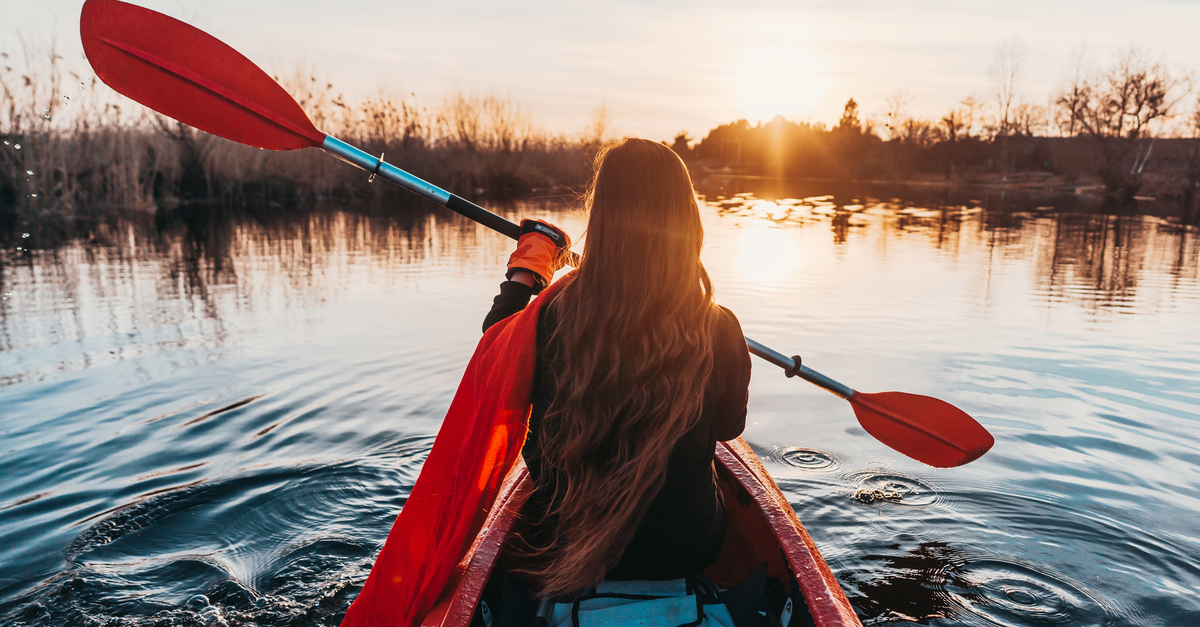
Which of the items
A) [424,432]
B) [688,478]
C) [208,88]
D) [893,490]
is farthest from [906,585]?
[208,88]

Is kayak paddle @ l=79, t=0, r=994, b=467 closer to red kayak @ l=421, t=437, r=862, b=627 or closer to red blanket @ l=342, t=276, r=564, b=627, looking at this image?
red kayak @ l=421, t=437, r=862, b=627

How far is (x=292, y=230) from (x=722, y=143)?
69759 millimetres

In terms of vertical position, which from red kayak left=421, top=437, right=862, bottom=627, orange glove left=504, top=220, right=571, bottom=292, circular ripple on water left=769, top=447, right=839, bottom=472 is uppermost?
orange glove left=504, top=220, right=571, bottom=292

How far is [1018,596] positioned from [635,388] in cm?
231

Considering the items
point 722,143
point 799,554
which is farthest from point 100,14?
point 722,143

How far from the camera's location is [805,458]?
407 centimetres

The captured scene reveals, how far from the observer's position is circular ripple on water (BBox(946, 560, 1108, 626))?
2639 mm

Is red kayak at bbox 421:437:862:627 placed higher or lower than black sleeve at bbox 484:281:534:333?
lower

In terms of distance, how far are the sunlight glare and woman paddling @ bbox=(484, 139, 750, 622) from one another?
787 centimetres

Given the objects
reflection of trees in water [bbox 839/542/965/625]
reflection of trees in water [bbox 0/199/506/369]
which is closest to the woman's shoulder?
reflection of trees in water [bbox 839/542/965/625]

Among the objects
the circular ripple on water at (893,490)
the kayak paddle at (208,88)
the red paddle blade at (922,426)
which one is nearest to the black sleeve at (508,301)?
the kayak paddle at (208,88)

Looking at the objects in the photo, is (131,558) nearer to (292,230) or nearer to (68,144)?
(292,230)

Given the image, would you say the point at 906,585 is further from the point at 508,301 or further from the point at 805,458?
the point at 508,301

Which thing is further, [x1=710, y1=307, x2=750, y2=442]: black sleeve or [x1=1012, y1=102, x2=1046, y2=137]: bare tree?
[x1=1012, y1=102, x2=1046, y2=137]: bare tree
